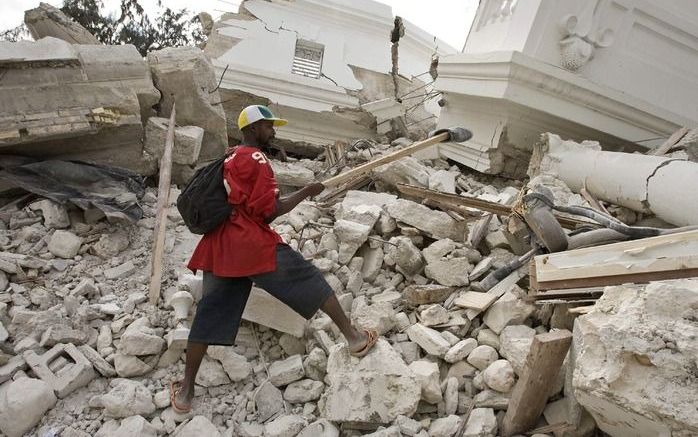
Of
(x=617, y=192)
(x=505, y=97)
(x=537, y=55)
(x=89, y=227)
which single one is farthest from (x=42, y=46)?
(x=617, y=192)

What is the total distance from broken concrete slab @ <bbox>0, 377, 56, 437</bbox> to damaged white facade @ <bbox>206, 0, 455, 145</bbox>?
5299 mm

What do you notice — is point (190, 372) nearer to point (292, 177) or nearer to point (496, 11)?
point (292, 177)

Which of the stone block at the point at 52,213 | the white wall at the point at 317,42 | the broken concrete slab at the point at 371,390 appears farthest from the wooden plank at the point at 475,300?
the white wall at the point at 317,42

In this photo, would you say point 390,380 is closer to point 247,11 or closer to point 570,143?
point 570,143

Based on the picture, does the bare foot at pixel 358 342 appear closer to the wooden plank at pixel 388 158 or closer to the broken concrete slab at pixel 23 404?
the wooden plank at pixel 388 158

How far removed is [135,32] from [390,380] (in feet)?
59.7

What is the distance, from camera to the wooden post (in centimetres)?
313

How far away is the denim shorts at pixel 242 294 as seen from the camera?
2.42 m

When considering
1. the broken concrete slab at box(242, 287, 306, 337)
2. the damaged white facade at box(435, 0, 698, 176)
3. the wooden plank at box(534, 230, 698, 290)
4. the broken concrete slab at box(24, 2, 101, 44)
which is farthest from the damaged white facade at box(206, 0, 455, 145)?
the wooden plank at box(534, 230, 698, 290)

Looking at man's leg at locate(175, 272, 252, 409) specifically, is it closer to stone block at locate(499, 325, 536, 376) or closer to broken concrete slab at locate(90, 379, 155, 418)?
broken concrete slab at locate(90, 379, 155, 418)

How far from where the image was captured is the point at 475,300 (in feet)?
9.16

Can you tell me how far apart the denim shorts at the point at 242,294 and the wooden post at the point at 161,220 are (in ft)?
2.76

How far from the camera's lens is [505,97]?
187 inches

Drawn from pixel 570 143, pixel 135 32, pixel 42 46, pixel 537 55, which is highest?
pixel 537 55
